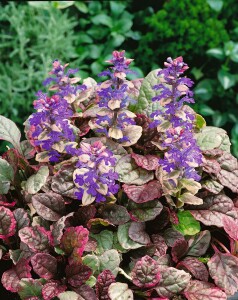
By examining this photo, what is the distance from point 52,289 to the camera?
1557 millimetres

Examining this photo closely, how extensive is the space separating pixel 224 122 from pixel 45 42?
1278 millimetres

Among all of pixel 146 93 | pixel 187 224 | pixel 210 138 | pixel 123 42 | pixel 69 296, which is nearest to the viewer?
pixel 69 296

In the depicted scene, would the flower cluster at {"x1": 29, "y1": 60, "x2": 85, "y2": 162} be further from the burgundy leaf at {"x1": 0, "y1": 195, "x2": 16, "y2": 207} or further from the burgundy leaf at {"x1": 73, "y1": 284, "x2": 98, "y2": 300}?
the burgundy leaf at {"x1": 73, "y1": 284, "x2": 98, "y2": 300}

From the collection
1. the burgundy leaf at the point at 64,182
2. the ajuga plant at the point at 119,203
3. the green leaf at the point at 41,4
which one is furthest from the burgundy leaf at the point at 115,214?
the green leaf at the point at 41,4

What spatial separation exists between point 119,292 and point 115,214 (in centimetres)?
25

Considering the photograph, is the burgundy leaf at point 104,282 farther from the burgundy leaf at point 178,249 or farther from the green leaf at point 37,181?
the green leaf at point 37,181

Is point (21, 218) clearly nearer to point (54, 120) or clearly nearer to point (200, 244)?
point (54, 120)

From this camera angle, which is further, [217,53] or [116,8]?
[116,8]

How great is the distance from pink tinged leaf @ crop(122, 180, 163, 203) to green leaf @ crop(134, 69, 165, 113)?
340mm

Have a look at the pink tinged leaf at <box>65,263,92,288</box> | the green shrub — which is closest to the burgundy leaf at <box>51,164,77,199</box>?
the pink tinged leaf at <box>65,263,92,288</box>

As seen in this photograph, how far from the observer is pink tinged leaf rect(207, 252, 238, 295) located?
1668 mm

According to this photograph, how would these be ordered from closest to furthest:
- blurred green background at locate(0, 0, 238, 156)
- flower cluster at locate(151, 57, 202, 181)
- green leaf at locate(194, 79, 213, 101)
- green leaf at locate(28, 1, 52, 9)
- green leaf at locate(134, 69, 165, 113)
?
1. flower cluster at locate(151, 57, 202, 181)
2. green leaf at locate(134, 69, 165, 113)
3. blurred green background at locate(0, 0, 238, 156)
4. green leaf at locate(28, 1, 52, 9)
5. green leaf at locate(194, 79, 213, 101)

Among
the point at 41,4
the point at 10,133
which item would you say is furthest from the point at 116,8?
the point at 10,133

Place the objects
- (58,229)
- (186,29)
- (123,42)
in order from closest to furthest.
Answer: (58,229)
(186,29)
(123,42)
